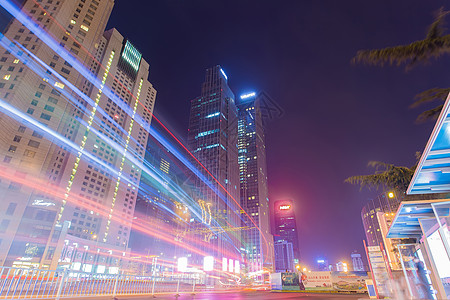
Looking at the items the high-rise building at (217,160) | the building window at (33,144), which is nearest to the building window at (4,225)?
the building window at (33,144)

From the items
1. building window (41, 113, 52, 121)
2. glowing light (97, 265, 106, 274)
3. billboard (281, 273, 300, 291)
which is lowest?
billboard (281, 273, 300, 291)

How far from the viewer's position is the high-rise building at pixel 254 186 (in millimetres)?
100812

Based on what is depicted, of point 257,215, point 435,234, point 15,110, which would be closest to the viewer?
point 435,234

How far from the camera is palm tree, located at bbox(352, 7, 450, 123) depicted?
17.2 ft

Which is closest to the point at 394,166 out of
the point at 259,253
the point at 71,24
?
the point at 71,24

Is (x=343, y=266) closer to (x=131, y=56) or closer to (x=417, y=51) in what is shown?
(x=417, y=51)

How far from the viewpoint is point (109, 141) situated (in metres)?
75.2

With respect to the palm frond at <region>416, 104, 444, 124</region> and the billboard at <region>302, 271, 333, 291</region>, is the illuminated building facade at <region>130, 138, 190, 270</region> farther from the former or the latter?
the palm frond at <region>416, 104, 444, 124</region>

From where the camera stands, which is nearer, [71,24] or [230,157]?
[71,24]

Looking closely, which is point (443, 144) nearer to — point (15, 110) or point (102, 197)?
point (15, 110)

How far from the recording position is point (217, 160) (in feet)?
268

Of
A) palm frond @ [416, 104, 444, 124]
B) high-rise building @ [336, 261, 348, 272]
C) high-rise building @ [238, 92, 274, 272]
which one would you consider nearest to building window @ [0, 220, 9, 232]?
palm frond @ [416, 104, 444, 124]

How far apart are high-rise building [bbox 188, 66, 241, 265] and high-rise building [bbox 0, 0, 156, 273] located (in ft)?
74.0

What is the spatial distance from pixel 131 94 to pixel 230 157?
1787 inches
